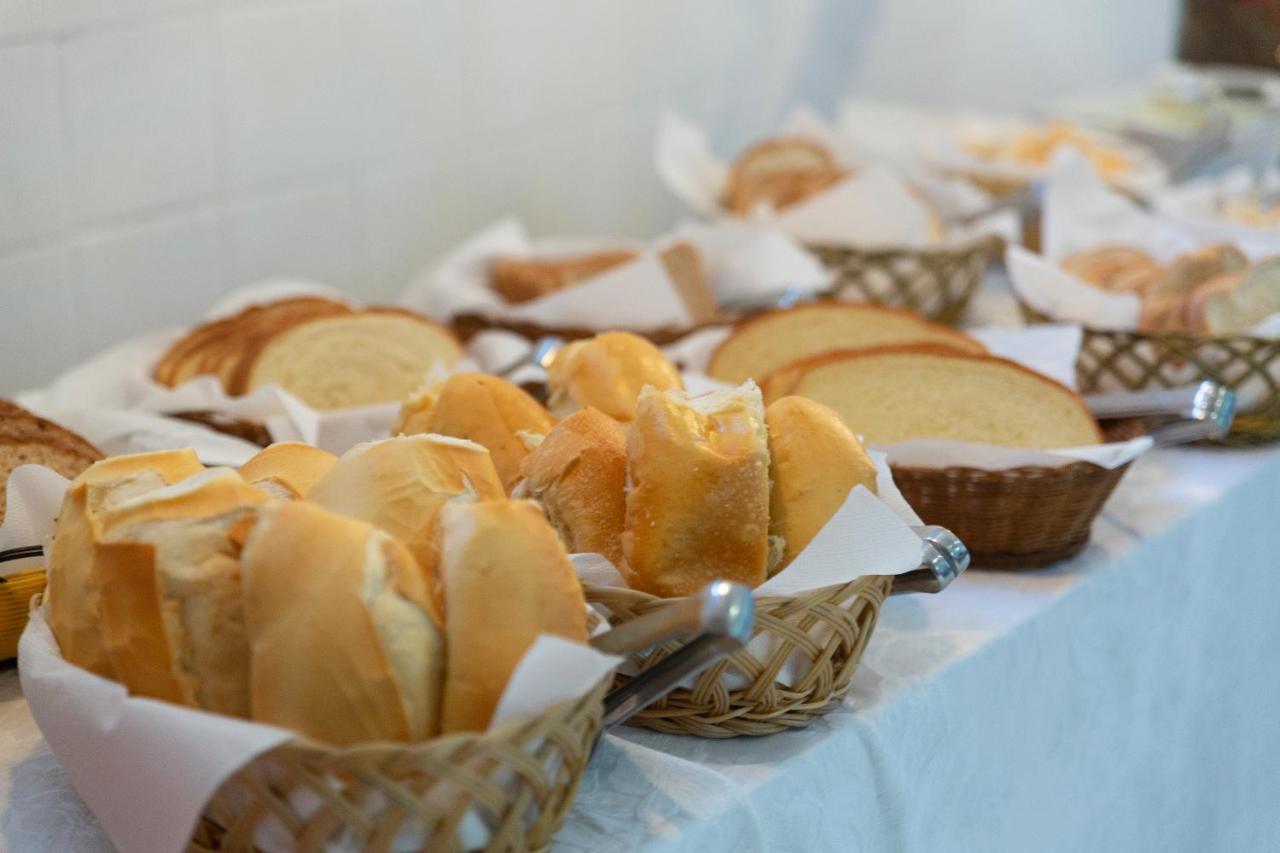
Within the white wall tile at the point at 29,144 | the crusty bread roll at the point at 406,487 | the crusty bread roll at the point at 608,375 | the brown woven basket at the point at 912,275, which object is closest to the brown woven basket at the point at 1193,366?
the brown woven basket at the point at 912,275

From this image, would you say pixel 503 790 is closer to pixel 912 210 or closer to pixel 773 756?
pixel 773 756

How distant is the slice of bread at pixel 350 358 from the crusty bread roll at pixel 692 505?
625 mm

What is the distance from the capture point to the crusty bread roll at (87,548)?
30.6 inches

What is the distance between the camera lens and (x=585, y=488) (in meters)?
0.92

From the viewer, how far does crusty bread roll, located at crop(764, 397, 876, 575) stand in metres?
0.93

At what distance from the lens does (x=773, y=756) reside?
922 mm

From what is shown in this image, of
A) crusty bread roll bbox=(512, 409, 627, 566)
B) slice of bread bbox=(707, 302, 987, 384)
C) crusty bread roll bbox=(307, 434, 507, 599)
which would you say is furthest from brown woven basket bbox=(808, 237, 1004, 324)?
crusty bread roll bbox=(307, 434, 507, 599)

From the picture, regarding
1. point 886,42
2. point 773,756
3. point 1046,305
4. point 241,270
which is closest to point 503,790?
point 773,756

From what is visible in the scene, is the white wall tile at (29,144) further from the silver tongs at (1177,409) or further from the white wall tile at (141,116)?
the silver tongs at (1177,409)

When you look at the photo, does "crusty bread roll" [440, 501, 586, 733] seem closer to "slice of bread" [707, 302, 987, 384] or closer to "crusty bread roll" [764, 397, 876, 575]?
"crusty bread roll" [764, 397, 876, 575]

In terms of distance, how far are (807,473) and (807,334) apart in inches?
24.2

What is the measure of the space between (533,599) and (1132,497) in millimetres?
860

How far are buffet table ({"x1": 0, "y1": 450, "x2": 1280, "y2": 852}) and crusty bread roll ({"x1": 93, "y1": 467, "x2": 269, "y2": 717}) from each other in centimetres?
15

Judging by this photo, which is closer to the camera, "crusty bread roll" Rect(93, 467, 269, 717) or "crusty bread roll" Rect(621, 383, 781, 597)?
"crusty bread roll" Rect(93, 467, 269, 717)
